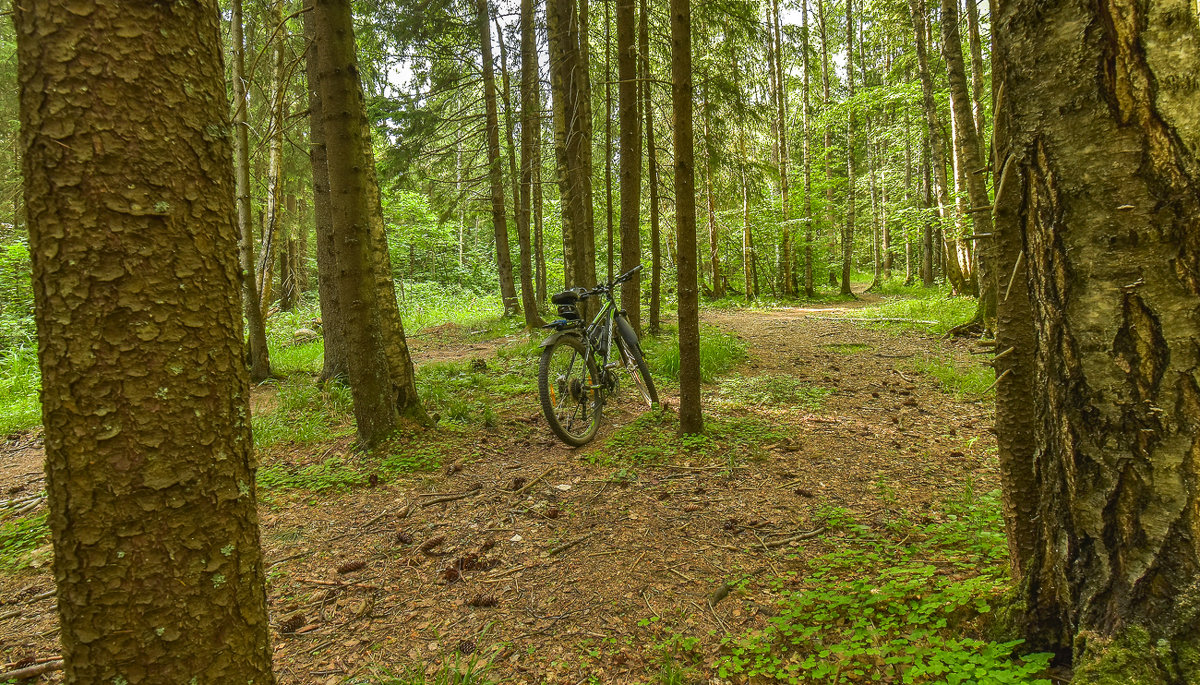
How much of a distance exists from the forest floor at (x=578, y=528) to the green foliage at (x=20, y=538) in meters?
0.12

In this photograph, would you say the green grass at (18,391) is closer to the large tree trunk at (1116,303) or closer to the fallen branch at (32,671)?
the fallen branch at (32,671)

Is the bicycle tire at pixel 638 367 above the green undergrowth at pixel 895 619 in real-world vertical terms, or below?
above

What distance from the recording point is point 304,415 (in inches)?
219

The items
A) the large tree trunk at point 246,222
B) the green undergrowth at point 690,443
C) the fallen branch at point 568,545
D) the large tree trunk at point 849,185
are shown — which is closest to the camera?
the fallen branch at point 568,545

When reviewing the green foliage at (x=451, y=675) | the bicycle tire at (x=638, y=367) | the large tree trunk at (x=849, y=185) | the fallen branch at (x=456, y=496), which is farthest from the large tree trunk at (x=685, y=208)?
the large tree trunk at (x=849, y=185)

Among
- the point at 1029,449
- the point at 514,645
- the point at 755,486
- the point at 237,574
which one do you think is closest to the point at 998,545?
the point at 1029,449

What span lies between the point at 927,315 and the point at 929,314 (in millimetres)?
53

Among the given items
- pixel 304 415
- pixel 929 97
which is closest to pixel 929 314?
pixel 929 97

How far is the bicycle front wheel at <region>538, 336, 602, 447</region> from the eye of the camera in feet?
15.0

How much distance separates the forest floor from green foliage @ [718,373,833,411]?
0.13 feet

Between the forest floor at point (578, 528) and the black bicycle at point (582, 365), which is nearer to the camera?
the forest floor at point (578, 528)

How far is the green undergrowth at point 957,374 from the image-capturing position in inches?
204

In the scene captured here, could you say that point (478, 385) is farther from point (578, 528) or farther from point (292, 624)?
point (292, 624)

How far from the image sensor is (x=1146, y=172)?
131 centimetres
